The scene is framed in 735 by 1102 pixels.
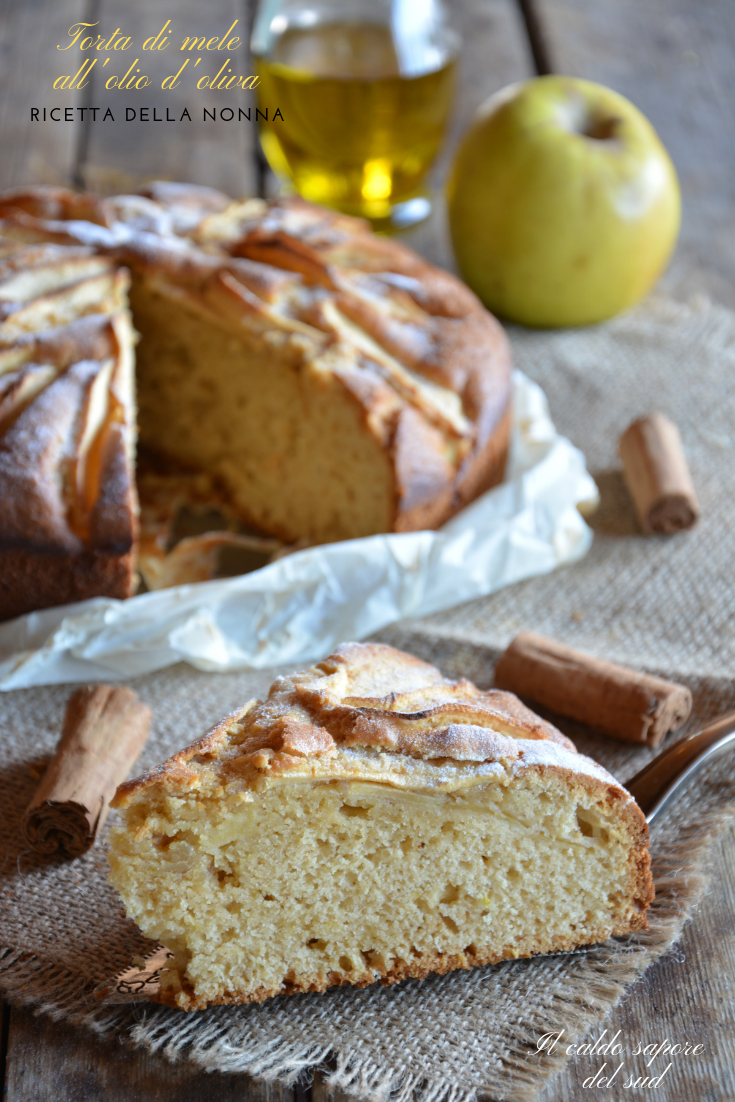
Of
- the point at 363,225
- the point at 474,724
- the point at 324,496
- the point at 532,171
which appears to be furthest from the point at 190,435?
the point at 474,724

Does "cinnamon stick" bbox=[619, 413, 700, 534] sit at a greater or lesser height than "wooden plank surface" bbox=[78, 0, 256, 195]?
lesser

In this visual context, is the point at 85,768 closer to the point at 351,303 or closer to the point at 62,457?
the point at 62,457

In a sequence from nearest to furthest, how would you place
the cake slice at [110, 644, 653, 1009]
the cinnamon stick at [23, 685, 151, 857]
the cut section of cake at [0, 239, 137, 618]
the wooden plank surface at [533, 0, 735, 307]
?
the cake slice at [110, 644, 653, 1009], the cinnamon stick at [23, 685, 151, 857], the cut section of cake at [0, 239, 137, 618], the wooden plank surface at [533, 0, 735, 307]

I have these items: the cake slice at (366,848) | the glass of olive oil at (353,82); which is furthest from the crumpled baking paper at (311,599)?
the glass of olive oil at (353,82)

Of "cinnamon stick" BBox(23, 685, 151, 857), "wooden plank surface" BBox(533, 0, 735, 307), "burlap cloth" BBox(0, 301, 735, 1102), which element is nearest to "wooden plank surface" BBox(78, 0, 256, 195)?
"wooden plank surface" BBox(533, 0, 735, 307)

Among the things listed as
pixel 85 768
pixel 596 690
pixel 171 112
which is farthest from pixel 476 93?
pixel 85 768

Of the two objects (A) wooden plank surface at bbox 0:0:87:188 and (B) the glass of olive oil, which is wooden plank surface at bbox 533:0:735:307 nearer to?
(B) the glass of olive oil

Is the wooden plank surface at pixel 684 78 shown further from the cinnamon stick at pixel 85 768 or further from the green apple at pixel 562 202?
the cinnamon stick at pixel 85 768
